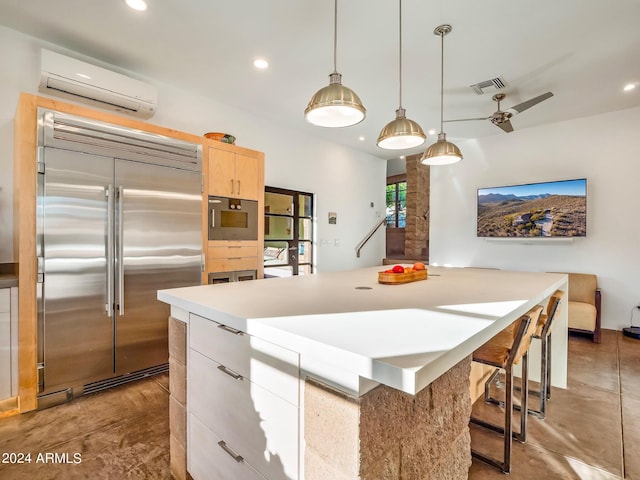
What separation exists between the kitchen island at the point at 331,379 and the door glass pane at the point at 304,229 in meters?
3.50

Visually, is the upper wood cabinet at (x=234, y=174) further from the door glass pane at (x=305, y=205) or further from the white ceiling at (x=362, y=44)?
the door glass pane at (x=305, y=205)

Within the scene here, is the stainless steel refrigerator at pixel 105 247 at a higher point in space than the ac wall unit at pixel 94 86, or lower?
lower

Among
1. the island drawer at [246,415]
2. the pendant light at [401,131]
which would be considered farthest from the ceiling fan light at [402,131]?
the island drawer at [246,415]

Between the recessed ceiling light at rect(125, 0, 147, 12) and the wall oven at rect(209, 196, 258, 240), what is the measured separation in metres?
1.53

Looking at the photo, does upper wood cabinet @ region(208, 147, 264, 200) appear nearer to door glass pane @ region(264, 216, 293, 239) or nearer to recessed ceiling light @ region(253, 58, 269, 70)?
recessed ceiling light @ region(253, 58, 269, 70)

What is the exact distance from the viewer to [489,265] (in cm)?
521

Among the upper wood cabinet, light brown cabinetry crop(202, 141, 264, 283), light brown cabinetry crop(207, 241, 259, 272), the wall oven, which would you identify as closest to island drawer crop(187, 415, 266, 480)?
light brown cabinetry crop(202, 141, 264, 283)

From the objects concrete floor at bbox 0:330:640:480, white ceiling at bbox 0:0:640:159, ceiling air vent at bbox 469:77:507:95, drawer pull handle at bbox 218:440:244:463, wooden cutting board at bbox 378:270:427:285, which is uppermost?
white ceiling at bbox 0:0:640:159

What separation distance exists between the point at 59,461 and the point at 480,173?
5.93 m

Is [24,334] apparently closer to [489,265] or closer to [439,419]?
[439,419]

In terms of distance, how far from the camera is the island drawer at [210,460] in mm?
1142

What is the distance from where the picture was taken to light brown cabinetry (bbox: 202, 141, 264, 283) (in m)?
3.16

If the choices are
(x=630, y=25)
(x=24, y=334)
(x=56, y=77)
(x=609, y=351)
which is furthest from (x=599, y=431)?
(x=56, y=77)

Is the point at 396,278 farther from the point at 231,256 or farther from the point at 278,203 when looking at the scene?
the point at 278,203
